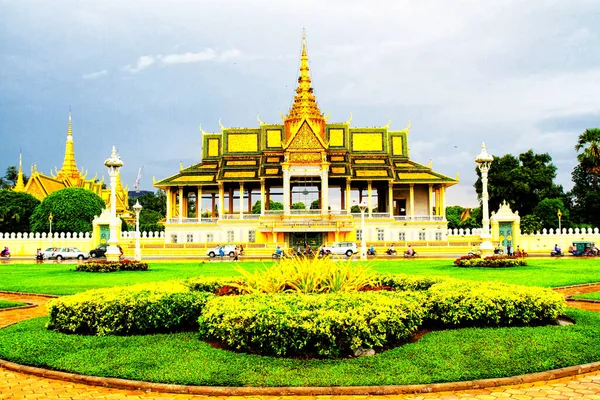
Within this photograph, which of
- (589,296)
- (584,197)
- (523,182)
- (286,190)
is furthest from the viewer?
(523,182)

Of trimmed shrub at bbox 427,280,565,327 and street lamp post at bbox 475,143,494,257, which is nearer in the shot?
trimmed shrub at bbox 427,280,565,327

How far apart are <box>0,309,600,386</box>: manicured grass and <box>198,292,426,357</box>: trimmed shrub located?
0.25 m

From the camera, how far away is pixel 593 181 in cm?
6062

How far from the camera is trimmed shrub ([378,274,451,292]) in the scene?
12594 mm

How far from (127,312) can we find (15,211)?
51.6m

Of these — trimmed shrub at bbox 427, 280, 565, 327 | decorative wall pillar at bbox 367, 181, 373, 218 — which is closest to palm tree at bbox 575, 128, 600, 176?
decorative wall pillar at bbox 367, 181, 373, 218

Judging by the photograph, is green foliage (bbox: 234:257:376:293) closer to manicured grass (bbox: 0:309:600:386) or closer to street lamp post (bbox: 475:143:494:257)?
manicured grass (bbox: 0:309:600:386)

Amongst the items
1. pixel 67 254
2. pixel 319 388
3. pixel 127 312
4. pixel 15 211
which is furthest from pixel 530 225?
pixel 15 211

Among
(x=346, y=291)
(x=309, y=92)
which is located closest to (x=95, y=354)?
(x=346, y=291)

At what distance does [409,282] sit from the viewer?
12758 mm

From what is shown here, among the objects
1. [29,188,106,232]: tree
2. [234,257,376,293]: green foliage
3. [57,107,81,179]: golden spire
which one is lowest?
[234,257,376,293]: green foliage

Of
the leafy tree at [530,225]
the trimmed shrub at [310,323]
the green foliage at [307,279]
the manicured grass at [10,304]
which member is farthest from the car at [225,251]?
the trimmed shrub at [310,323]

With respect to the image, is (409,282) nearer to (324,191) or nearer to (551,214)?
(324,191)

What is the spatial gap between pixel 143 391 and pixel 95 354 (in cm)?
165
